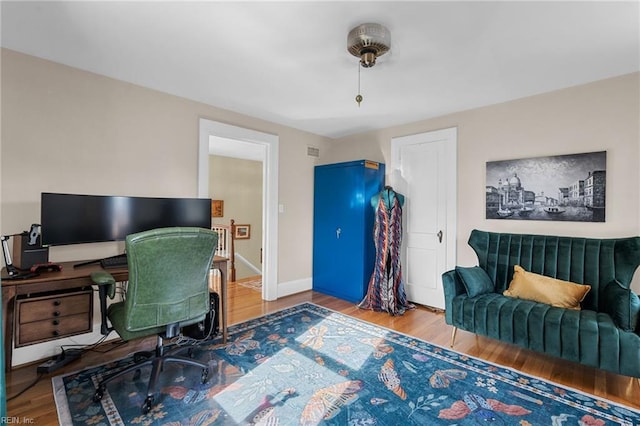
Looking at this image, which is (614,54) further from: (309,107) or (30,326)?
(30,326)

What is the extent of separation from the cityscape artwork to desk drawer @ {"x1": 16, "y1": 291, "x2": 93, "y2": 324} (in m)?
3.71

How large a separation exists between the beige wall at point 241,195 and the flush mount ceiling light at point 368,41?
494 cm

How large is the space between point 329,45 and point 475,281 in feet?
7.57

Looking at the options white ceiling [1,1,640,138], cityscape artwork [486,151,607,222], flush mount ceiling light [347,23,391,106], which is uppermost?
white ceiling [1,1,640,138]

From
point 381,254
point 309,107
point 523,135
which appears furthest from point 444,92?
point 381,254

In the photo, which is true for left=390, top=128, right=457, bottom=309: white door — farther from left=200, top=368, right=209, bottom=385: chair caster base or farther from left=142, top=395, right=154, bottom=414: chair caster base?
left=142, top=395, right=154, bottom=414: chair caster base

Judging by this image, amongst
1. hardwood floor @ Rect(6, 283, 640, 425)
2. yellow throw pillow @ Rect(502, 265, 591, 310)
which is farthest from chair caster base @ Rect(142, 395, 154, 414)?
yellow throw pillow @ Rect(502, 265, 591, 310)

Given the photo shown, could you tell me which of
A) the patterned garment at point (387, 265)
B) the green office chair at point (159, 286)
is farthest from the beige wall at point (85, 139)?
the patterned garment at point (387, 265)

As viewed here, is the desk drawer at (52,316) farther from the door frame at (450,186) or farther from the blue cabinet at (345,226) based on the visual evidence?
the door frame at (450,186)

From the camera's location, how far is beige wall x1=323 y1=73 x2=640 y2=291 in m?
2.53

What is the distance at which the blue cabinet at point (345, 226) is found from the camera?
3.91 metres

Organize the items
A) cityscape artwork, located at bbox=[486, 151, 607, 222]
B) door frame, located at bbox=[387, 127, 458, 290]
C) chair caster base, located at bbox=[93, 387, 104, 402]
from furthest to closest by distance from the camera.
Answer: door frame, located at bbox=[387, 127, 458, 290]
cityscape artwork, located at bbox=[486, 151, 607, 222]
chair caster base, located at bbox=[93, 387, 104, 402]

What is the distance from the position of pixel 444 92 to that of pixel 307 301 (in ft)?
9.41

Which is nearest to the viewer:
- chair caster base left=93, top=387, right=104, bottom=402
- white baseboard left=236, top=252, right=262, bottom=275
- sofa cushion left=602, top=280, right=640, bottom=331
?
chair caster base left=93, top=387, right=104, bottom=402
